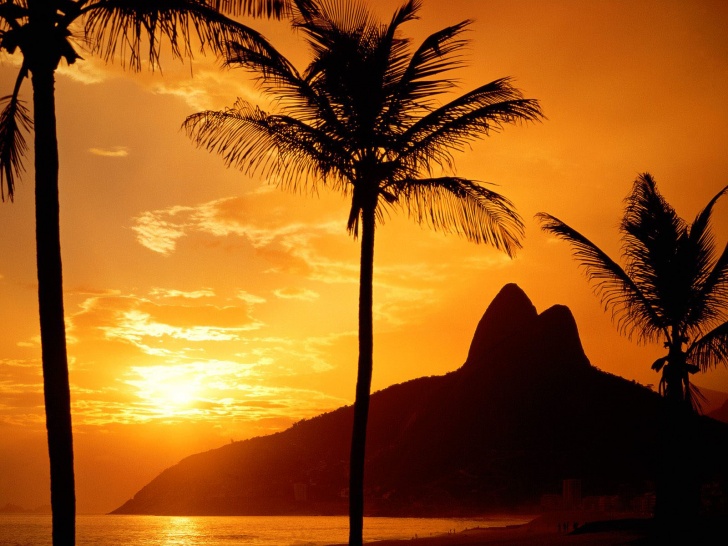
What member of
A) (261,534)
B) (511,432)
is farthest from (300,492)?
(261,534)

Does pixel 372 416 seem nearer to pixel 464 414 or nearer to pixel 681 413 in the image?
pixel 464 414

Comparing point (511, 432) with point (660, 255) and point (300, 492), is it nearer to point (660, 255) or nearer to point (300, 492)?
point (300, 492)

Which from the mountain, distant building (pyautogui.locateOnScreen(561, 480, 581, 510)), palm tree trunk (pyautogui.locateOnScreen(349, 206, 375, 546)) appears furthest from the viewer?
the mountain

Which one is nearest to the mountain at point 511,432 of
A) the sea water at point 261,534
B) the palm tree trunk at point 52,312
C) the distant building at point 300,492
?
the distant building at point 300,492

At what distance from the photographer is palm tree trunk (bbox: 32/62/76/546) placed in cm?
637

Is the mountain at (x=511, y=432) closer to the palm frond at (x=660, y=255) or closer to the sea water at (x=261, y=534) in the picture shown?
the sea water at (x=261, y=534)

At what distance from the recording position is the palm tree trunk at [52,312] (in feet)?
20.9

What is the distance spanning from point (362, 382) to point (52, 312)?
4852 millimetres

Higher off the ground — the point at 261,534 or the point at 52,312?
the point at 52,312

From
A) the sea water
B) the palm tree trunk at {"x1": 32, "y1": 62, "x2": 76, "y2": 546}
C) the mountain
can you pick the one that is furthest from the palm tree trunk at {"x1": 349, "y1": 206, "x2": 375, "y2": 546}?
Result: the mountain

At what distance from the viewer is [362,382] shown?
1052 centimetres

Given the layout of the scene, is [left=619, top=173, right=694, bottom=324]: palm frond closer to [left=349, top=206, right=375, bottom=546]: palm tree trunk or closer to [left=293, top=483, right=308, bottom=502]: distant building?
[left=349, top=206, right=375, bottom=546]: palm tree trunk

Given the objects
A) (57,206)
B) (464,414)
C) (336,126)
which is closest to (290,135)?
(336,126)

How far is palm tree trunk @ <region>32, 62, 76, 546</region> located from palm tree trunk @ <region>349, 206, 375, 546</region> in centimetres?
435
